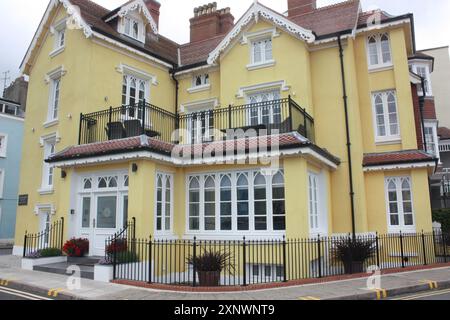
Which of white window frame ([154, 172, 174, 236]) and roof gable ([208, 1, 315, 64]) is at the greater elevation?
roof gable ([208, 1, 315, 64])

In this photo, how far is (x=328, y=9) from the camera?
55.5ft

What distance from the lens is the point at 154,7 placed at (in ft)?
71.9

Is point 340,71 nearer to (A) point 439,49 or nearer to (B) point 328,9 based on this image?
(B) point 328,9

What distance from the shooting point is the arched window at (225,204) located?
1263cm

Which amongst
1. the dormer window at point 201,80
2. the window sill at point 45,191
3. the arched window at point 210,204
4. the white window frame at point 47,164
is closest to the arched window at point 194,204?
the arched window at point 210,204

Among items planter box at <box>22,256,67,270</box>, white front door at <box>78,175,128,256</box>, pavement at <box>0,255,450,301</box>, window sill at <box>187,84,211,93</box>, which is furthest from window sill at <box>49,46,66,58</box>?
pavement at <box>0,255,450,301</box>

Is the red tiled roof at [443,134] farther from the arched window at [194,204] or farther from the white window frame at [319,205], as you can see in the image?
the arched window at [194,204]

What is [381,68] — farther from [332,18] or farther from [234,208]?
[234,208]

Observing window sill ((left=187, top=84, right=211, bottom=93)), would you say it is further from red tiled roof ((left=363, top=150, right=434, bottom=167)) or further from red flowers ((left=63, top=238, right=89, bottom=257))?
red flowers ((left=63, top=238, right=89, bottom=257))

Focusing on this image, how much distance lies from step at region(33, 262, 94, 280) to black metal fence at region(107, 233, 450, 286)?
2.84 ft

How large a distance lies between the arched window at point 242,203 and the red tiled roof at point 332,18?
711 cm

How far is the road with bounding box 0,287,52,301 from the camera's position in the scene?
8.64 m

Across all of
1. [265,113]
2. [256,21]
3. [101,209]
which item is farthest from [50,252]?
[256,21]

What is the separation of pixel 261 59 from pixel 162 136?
17.1ft
